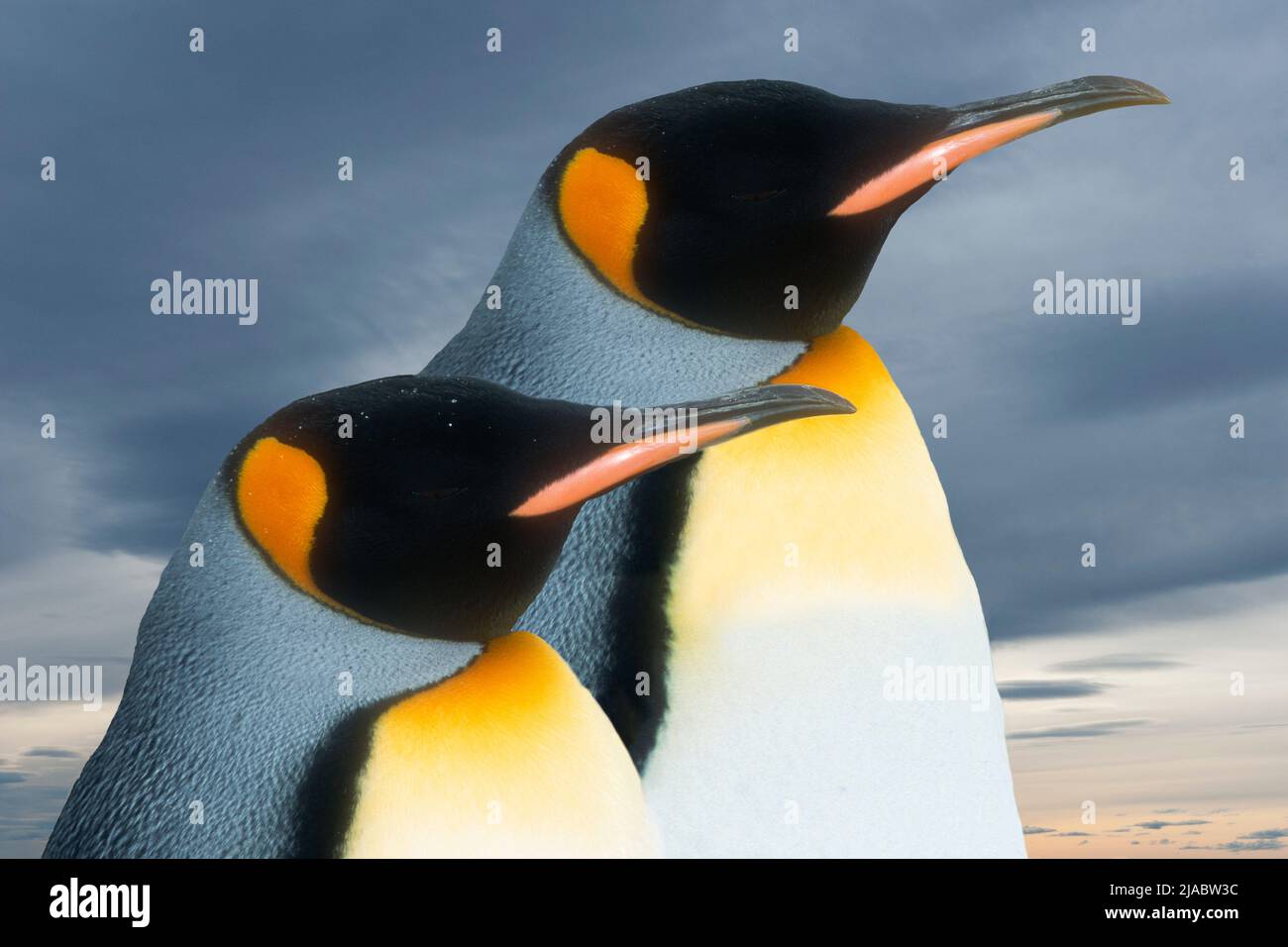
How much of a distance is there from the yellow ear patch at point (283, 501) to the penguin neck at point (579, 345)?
2.75 ft

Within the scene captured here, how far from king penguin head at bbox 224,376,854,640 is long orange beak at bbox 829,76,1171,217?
3.49 ft

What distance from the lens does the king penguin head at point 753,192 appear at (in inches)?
121

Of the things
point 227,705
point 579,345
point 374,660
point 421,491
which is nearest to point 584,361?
point 579,345

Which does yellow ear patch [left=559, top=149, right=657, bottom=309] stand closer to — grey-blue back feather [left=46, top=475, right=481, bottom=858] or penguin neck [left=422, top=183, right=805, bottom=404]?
penguin neck [left=422, top=183, right=805, bottom=404]

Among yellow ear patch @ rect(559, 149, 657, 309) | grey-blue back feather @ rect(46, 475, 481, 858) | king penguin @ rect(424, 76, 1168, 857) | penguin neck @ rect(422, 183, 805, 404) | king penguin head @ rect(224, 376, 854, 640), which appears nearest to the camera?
grey-blue back feather @ rect(46, 475, 481, 858)

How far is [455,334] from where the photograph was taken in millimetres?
3236

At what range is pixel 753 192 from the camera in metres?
3.08

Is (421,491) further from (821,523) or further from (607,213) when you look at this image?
(607,213)

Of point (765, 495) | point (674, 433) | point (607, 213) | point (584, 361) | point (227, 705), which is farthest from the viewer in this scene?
point (607, 213)

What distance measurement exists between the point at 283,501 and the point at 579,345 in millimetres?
963

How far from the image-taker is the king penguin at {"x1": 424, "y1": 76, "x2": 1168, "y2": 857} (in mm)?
2789

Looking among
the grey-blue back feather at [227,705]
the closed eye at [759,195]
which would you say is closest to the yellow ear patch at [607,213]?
the closed eye at [759,195]

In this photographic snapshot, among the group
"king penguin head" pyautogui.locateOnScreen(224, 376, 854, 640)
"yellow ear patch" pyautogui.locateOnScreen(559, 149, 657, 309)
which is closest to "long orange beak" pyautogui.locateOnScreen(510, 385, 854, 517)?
"king penguin head" pyautogui.locateOnScreen(224, 376, 854, 640)
